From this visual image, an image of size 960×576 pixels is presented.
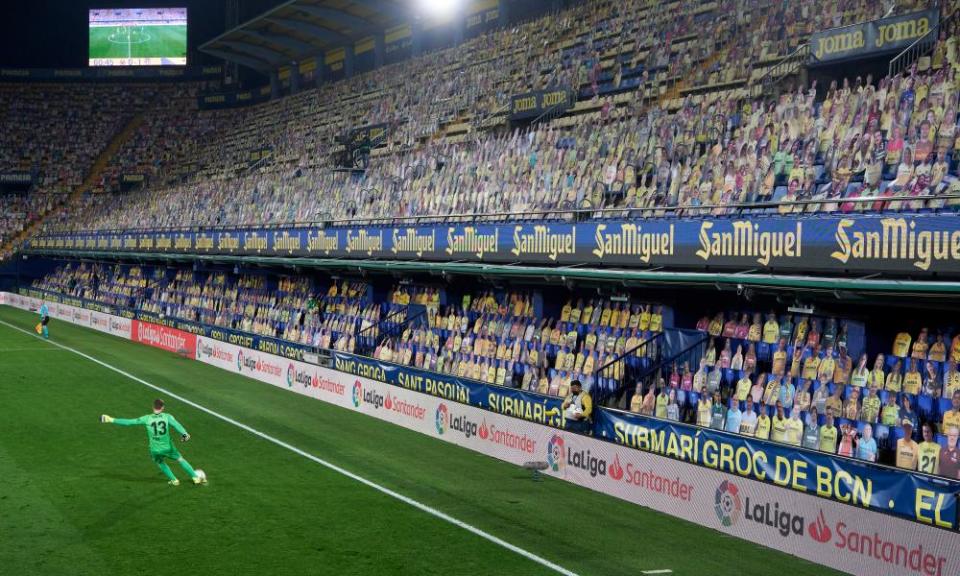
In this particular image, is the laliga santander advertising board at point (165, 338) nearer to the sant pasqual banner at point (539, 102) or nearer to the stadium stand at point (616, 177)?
the stadium stand at point (616, 177)

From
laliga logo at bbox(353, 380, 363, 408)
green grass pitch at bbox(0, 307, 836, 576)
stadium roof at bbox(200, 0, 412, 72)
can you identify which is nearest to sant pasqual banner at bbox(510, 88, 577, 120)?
laliga logo at bbox(353, 380, 363, 408)

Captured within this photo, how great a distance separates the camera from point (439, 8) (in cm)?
4916

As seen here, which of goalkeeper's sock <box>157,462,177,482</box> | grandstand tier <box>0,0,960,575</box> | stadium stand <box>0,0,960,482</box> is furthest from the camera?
stadium stand <box>0,0,960,482</box>

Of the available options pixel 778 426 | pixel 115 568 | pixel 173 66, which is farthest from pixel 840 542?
pixel 173 66

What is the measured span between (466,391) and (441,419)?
0.88 meters

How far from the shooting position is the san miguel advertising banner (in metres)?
11.5

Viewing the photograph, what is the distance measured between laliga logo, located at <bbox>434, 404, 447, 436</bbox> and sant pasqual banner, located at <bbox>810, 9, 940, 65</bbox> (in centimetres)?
1129

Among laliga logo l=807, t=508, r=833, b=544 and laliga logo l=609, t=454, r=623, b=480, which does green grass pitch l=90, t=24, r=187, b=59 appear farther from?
laliga logo l=807, t=508, r=833, b=544

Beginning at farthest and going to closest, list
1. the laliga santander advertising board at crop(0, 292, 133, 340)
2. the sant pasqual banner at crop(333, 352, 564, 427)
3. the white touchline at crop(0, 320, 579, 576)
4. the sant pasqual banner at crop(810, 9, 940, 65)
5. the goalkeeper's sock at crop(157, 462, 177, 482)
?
the laliga santander advertising board at crop(0, 292, 133, 340) < the sant pasqual banner at crop(810, 9, 940, 65) < the sant pasqual banner at crop(333, 352, 564, 427) < the goalkeeper's sock at crop(157, 462, 177, 482) < the white touchline at crop(0, 320, 579, 576)

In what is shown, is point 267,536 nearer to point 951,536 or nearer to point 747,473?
point 747,473

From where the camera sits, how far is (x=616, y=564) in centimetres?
1283

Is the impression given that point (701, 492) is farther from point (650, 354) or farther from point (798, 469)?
point (650, 354)

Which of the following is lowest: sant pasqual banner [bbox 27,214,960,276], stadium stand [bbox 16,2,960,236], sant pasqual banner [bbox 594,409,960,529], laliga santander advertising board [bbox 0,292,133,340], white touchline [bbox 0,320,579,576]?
white touchline [bbox 0,320,579,576]

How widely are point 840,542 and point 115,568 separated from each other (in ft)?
30.2
